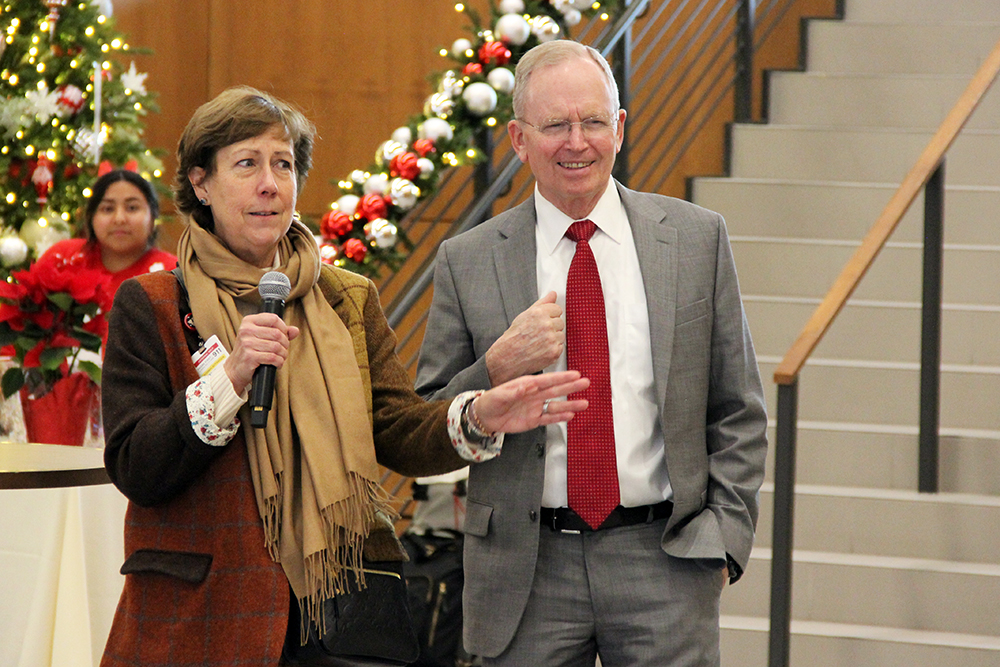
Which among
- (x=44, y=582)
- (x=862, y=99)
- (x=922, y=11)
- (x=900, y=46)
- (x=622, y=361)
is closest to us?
(x=622, y=361)

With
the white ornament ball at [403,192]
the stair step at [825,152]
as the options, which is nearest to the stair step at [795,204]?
the stair step at [825,152]

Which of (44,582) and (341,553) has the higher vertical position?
(341,553)

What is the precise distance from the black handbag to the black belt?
286 millimetres

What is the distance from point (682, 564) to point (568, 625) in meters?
0.22

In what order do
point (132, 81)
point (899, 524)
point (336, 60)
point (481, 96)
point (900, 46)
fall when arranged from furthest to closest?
point (336, 60), point (132, 81), point (900, 46), point (481, 96), point (899, 524)

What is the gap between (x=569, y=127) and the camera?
2096 mm

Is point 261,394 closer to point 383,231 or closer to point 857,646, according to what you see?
point 857,646

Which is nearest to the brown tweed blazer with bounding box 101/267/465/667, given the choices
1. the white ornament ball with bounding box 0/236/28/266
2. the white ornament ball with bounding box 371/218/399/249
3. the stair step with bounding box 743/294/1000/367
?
the stair step with bounding box 743/294/1000/367

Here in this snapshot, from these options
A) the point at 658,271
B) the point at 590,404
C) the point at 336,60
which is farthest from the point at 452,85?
the point at 590,404

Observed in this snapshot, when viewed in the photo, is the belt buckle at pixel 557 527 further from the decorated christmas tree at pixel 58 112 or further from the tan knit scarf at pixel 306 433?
the decorated christmas tree at pixel 58 112

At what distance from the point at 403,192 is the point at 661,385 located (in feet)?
8.77

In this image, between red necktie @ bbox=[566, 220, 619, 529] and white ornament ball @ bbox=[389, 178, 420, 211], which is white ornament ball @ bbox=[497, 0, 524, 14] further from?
red necktie @ bbox=[566, 220, 619, 529]

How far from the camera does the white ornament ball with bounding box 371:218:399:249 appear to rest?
4539 millimetres

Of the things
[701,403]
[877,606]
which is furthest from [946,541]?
[701,403]
